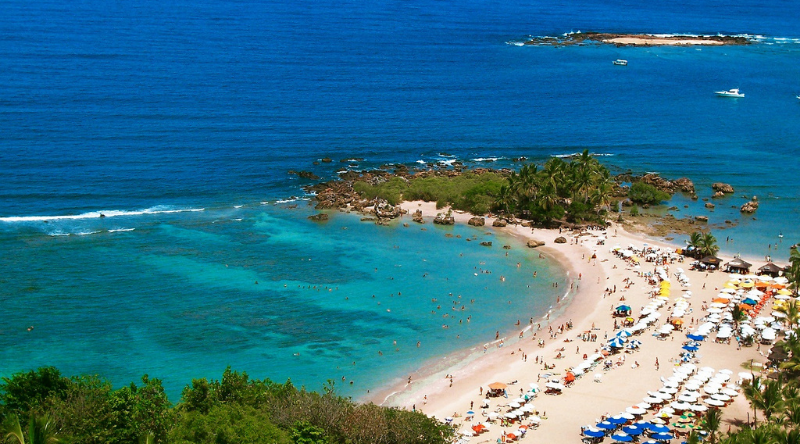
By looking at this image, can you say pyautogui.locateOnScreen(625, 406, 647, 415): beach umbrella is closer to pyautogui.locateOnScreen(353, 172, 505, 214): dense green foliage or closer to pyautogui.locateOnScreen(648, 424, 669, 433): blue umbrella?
pyautogui.locateOnScreen(648, 424, 669, 433): blue umbrella

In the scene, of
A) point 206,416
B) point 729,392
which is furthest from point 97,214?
point 729,392

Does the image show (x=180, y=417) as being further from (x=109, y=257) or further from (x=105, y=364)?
(x=109, y=257)

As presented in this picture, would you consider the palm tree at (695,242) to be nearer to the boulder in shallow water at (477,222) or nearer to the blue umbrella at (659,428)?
the boulder in shallow water at (477,222)

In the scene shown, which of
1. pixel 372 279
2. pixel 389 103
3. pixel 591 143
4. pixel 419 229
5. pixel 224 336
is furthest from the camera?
pixel 389 103

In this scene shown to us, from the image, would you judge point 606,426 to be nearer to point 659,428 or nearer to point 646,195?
point 659,428

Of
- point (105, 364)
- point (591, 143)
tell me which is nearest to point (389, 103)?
point (591, 143)

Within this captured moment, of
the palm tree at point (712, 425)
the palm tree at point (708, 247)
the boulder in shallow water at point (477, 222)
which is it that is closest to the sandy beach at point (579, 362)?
the palm tree at point (708, 247)

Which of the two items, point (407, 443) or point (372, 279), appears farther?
point (372, 279)
